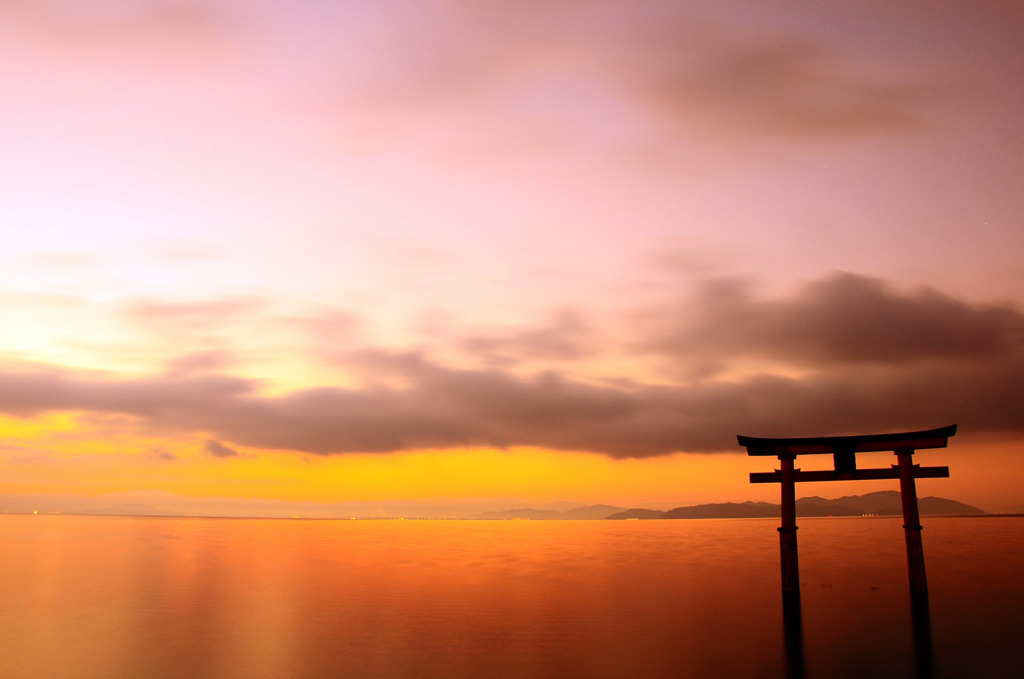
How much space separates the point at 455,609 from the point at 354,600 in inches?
186

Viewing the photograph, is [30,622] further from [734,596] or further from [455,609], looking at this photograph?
[734,596]

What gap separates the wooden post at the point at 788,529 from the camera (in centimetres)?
2205

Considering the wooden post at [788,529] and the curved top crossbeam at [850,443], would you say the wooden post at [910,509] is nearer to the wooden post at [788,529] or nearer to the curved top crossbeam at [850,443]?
the curved top crossbeam at [850,443]

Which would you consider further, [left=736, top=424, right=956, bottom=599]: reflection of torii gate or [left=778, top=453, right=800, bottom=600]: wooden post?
[left=778, top=453, right=800, bottom=600]: wooden post

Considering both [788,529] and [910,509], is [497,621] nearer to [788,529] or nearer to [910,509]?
[788,529]

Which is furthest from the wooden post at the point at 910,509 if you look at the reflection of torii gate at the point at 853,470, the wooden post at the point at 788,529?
the wooden post at the point at 788,529

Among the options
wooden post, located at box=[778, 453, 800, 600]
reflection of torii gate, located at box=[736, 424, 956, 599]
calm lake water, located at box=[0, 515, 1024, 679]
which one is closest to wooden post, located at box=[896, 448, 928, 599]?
reflection of torii gate, located at box=[736, 424, 956, 599]

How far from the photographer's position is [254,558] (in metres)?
46.3

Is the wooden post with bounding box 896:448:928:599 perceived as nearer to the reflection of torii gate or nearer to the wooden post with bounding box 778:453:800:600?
the reflection of torii gate

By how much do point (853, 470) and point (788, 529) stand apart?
294 cm

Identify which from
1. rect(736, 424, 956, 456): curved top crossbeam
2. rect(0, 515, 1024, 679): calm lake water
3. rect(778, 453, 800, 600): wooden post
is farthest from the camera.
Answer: rect(778, 453, 800, 600): wooden post

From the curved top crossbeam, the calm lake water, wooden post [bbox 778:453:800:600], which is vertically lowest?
the calm lake water

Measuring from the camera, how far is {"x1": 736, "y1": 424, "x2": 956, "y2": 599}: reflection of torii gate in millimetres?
20562

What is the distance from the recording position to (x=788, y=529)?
2230 cm
